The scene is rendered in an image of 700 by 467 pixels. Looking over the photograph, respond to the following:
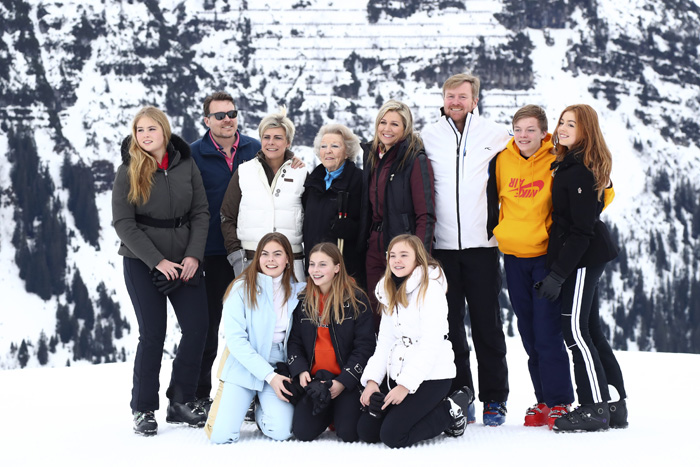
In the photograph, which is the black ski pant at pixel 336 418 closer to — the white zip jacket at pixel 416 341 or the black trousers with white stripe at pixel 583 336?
the white zip jacket at pixel 416 341

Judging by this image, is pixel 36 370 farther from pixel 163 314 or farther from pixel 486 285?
pixel 486 285

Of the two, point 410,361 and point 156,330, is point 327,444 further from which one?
point 156,330

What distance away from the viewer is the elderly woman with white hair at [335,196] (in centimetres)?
666

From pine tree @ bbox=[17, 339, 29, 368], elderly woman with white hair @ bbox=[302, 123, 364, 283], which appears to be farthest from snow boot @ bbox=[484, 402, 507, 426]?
pine tree @ bbox=[17, 339, 29, 368]

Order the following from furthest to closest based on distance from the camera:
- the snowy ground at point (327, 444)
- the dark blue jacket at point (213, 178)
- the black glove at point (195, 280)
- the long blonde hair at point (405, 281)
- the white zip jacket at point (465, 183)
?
the dark blue jacket at point (213, 178) → the white zip jacket at point (465, 183) → the black glove at point (195, 280) → the long blonde hair at point (405, 281) → the snowy ground at point (327, 444)

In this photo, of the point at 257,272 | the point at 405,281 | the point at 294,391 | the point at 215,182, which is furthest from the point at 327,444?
the point at 215,182

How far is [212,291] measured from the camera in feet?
23.6

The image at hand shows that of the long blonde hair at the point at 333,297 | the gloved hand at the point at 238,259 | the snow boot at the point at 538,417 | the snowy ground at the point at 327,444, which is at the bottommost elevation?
the snowy ground at the point at 327,444

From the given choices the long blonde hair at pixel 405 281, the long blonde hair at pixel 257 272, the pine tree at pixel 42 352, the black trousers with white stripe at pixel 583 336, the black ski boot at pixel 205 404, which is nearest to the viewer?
the long blonde hair at pixel 405 281

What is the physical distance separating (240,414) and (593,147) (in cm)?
343

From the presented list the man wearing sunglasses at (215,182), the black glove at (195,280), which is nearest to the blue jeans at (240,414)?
the black glove at (195,280)

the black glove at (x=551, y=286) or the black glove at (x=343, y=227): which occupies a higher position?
the black glove at (x=343, y=227)

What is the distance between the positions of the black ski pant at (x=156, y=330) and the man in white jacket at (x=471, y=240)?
2.12 m

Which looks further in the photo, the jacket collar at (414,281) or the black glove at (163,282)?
the black glove at (163,282)
